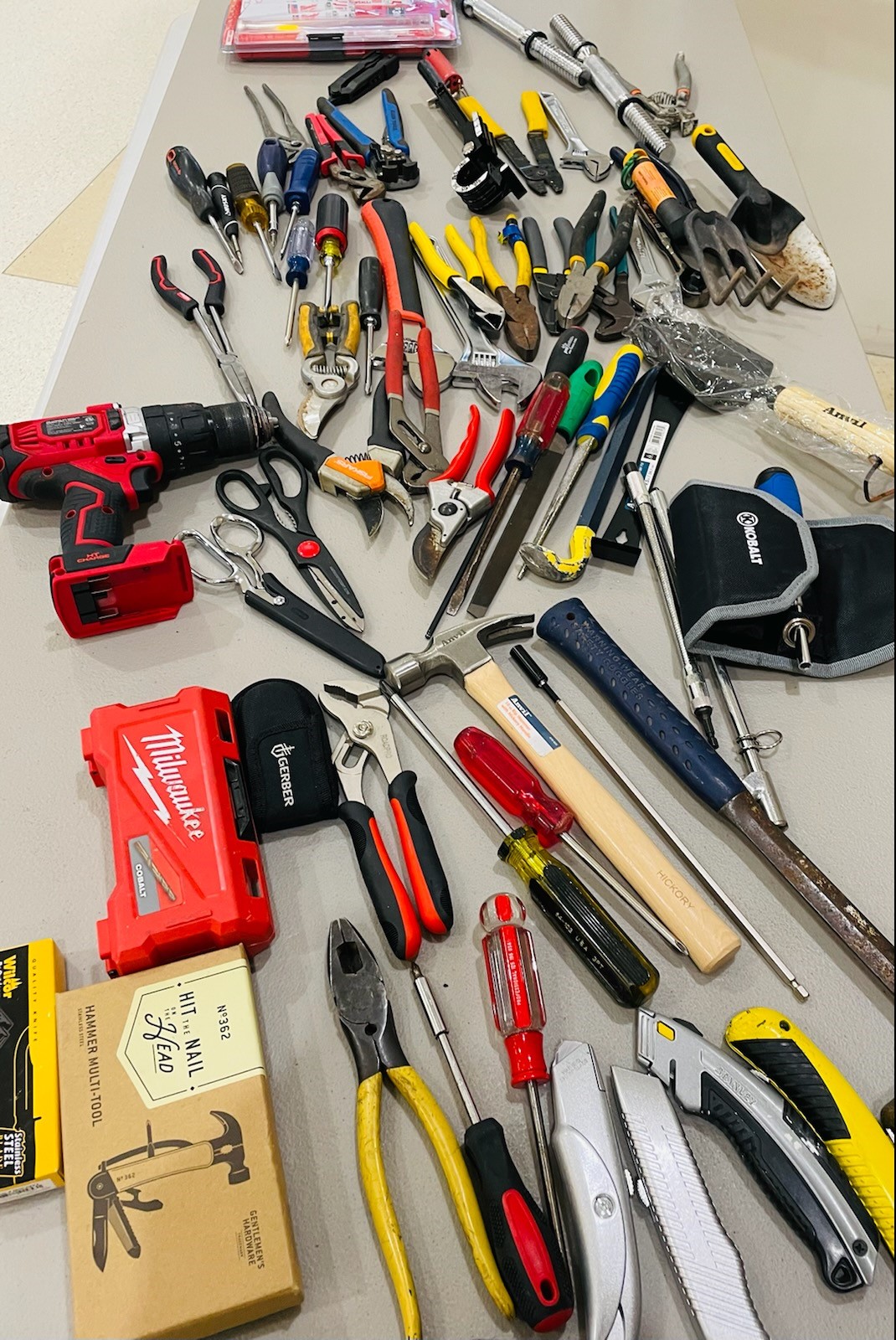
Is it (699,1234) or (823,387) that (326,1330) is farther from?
(823,387)

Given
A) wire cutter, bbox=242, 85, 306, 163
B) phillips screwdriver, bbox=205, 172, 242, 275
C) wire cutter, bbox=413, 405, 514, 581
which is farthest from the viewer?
wire cutter, bbox=242, 85, 306, 163

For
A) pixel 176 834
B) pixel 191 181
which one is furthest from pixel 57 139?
pixel 176 834

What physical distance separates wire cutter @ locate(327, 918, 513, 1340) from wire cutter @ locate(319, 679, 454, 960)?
0.04 metres

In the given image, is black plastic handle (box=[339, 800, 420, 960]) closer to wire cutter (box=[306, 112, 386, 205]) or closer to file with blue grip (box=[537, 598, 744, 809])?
file with blue grip (box=[537, 598, 744, 809])

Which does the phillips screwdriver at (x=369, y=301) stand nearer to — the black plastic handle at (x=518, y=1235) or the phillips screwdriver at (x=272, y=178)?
the phillips screwdriver at (x=272, y=178)

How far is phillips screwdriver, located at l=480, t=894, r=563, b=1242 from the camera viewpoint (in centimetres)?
80

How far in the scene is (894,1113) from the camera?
760 millimetres

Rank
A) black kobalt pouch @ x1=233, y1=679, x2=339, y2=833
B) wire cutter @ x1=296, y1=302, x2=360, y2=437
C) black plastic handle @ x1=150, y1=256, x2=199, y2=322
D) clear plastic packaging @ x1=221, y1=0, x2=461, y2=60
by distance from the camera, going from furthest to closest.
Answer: clear plastic packaging @ x1=221, y1=0, x2=461, y2=60 → black plastic handle @ x1=150, y1=256, x2=199, y2=322 → wire cutter @ x1=296, y1=302, x2=360, y2=437 → black kobalt pouch @ x1=233, y1=679, x2=339, y2=833

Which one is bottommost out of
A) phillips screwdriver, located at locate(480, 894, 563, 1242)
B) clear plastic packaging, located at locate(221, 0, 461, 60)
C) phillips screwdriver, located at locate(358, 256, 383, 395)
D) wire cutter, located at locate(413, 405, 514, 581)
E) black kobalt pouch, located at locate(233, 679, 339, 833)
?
phillips screwdriver, located at locate(480, 894, 563, 1242)

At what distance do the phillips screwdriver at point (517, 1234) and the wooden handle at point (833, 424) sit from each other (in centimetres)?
88

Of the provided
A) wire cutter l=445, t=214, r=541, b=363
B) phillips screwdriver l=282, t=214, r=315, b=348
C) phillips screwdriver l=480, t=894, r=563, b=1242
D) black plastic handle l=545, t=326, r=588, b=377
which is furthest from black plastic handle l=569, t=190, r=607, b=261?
phillips screwdriver l=480, t=894, r=563, b=1242

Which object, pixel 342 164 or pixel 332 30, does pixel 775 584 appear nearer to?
pixel 342 164

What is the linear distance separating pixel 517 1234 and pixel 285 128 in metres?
1.87

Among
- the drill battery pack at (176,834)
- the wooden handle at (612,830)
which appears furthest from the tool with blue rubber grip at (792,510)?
the drill battery pack at (176,834)
